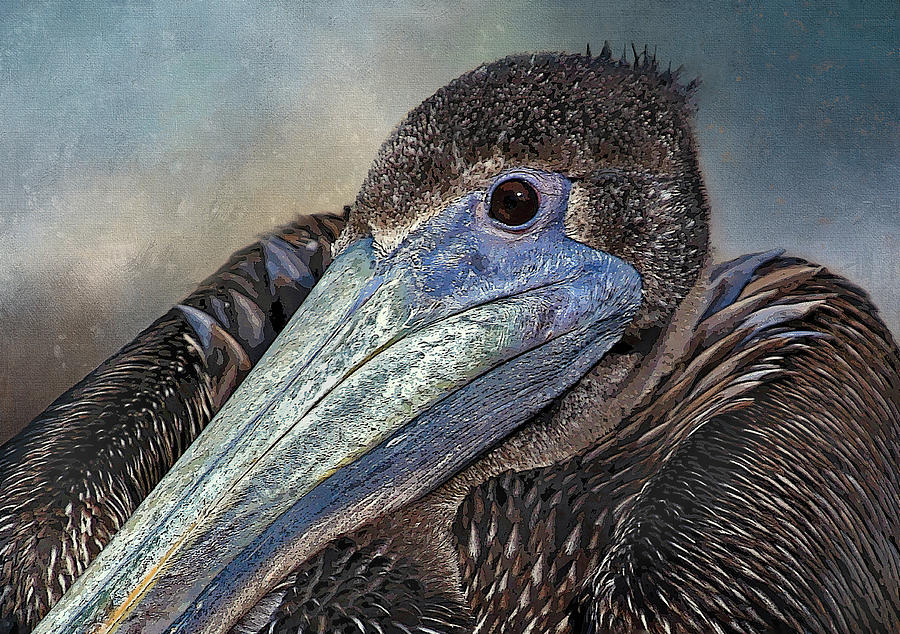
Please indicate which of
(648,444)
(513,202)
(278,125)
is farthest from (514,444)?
(278,125)

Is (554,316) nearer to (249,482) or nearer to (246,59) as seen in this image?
(249,482)

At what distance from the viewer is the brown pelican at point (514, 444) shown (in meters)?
0.90

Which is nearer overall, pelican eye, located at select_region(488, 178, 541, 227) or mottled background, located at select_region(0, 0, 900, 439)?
pelican eye, located at select_region(488, 178, 541, 227)

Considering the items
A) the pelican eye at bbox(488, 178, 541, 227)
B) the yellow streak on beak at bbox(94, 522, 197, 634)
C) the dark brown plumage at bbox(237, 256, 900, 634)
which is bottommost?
the yellow streak on beak at bbox(94, 522, 197, 634)

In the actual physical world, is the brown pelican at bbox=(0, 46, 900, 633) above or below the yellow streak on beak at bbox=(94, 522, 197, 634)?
above

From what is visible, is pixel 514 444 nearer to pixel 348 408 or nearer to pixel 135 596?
pixel 348 408

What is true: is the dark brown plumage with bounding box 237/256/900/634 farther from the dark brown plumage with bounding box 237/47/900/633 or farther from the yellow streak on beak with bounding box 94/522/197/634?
the yellow streak on beak with bounding box 94/522/197/634

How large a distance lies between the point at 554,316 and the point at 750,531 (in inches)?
14.3

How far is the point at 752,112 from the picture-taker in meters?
1.30

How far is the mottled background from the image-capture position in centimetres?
129

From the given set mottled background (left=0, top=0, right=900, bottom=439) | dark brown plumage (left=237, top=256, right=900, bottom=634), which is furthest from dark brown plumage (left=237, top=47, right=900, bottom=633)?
mottled background (left=0, top=0, right=900, bottom=439)

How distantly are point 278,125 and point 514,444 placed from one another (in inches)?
30.1

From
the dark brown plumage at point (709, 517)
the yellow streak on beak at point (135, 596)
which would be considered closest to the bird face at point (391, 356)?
the yellow streak on beak at point (135, 596)

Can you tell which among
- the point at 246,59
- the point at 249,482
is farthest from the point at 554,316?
the point at 246,59
